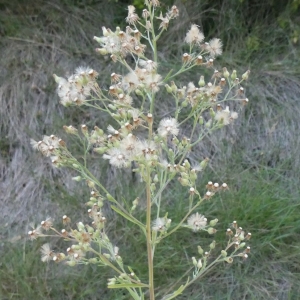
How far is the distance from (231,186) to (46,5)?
4.07ft

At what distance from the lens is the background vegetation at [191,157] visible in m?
1.87

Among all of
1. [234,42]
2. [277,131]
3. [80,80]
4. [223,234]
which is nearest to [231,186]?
[223,234]

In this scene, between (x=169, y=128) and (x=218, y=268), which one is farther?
(x=218, y=268)

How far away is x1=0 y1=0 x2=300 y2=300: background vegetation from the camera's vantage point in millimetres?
1873

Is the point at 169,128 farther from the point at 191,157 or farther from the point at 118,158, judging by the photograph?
the point at 191,157

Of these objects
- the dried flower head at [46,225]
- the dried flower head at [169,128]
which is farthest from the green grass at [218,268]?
the dried flower head at [169,128]

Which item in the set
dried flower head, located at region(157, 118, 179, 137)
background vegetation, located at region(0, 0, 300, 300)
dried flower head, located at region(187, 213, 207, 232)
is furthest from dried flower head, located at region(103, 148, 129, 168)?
background vegetation, located at region(0, 0, 300, 300)

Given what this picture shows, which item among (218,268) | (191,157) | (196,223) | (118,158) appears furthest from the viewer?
(191,157)

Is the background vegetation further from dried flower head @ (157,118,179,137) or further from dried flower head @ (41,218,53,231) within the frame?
dried flower head @ (157,118,179,137)

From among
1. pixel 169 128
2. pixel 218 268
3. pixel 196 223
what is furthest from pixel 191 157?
pixel 169 128

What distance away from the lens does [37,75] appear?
96.2 inches

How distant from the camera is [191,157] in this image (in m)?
2.17

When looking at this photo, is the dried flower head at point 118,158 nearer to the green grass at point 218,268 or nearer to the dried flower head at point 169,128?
the dried flower head at point 169,128

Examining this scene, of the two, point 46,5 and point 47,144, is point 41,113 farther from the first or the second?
point 47,144
